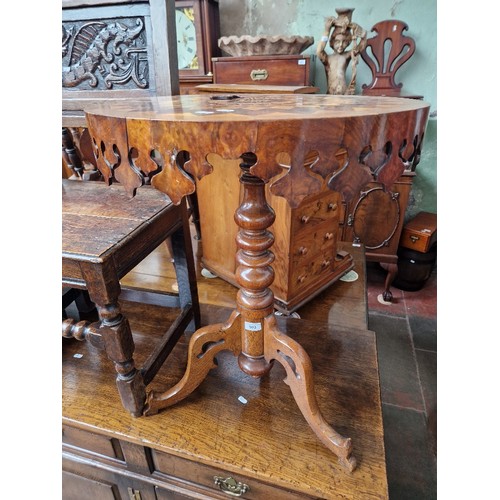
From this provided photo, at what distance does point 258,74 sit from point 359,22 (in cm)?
81

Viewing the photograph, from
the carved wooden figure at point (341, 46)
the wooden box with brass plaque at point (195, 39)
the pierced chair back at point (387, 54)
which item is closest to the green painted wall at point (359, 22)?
the pierced chair back at point (387, 54)

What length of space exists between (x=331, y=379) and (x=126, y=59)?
1.28m

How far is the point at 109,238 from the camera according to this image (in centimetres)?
77

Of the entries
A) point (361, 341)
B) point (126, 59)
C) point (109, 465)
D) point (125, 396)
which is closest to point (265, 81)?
point (126, 59)

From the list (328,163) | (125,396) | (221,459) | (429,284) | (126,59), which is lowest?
(429,284)

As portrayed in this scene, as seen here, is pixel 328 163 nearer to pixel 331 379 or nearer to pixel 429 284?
pixel 331 379

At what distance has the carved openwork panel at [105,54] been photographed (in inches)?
48.0

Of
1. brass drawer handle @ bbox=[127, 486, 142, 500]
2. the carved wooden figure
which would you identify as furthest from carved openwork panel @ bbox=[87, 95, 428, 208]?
the carved wooden figure

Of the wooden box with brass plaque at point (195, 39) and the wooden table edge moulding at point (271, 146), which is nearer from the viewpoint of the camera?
the wooden table edge moulding at point (271, 146)

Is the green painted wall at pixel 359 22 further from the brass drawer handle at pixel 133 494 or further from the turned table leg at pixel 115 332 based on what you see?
the brass drawer handle at pixel 133 494

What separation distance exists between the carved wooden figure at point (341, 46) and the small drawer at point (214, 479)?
1866 mm

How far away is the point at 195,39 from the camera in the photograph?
1977 mm

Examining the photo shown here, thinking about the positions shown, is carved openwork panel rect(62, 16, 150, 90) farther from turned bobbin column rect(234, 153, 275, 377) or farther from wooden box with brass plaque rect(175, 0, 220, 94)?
turned bobbin column rect(234, 153, 275, 377)

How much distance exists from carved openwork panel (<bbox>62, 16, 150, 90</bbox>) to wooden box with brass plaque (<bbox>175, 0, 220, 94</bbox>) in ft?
2.02
